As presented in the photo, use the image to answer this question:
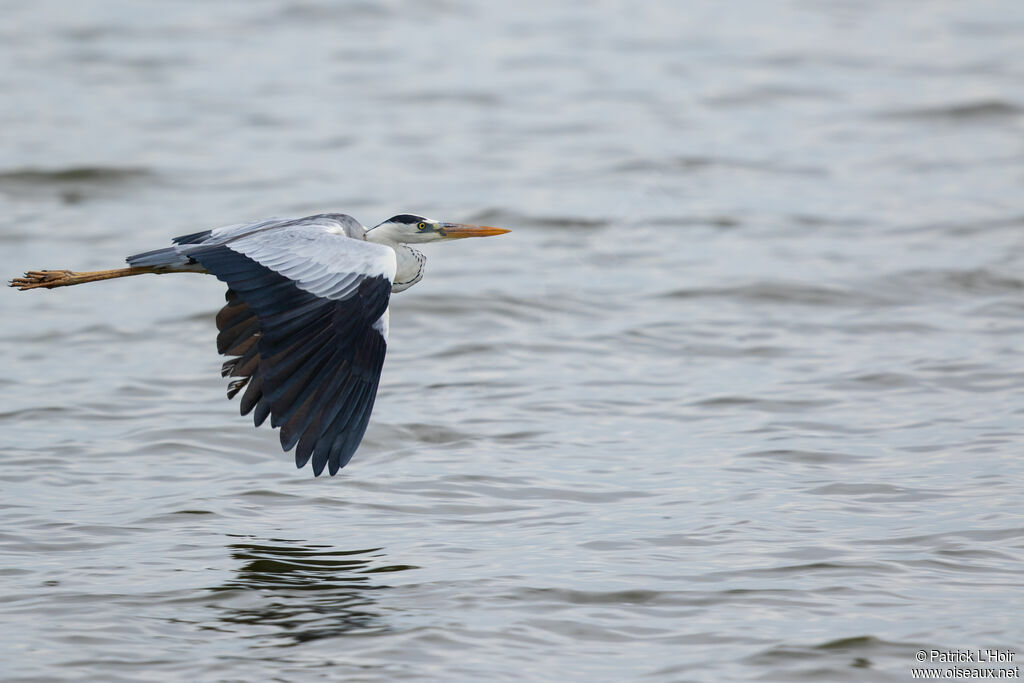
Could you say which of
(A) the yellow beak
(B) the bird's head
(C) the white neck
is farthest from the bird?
(A) the yellow beak

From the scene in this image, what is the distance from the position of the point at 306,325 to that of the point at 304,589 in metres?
1.26

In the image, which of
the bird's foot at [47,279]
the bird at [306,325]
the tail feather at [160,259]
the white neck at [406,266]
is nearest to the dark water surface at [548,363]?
the bird at [306,325]

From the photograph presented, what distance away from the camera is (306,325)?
23.9 feet

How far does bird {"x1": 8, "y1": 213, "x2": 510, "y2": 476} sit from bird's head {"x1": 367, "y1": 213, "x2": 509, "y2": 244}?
1.99 ft

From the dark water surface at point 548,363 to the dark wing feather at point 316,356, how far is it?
2.54ft

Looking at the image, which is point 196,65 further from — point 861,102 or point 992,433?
point 992,433

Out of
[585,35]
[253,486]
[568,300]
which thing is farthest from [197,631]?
[585,35]

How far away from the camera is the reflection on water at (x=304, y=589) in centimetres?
686

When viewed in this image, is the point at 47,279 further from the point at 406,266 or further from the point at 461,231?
the point at 461,231

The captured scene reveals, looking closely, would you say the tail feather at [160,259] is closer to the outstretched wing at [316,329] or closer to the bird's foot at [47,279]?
the outstretched wing at [316,329]

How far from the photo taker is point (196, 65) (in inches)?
814

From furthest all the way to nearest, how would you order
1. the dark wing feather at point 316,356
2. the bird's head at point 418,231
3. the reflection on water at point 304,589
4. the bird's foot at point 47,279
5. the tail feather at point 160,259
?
the bird's foot at point 47,279 → the bird's head at point 418,231 → the tail feather at point 160,259 → the dark wing feather at point 316,356 → the reflection on water at point 304,589

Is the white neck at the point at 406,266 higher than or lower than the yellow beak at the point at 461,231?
lower

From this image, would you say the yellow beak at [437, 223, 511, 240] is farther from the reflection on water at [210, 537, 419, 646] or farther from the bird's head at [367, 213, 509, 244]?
the reflection on water at [210, 537, 419, 646]
